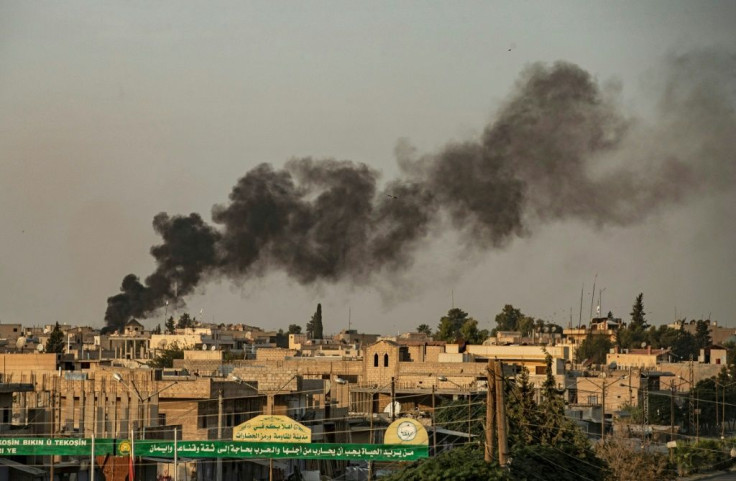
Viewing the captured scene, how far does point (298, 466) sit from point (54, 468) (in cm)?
843

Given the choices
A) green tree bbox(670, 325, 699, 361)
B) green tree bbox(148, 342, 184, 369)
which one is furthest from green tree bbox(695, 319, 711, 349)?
green tree bbox(148, 342, 184, 369)

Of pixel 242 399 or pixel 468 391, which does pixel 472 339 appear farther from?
pixel 242 399

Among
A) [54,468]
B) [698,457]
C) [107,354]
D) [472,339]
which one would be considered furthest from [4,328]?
[54,468]

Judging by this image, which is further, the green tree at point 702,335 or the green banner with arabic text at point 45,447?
the green tree at point 702,335

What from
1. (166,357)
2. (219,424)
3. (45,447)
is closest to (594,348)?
(166,357)

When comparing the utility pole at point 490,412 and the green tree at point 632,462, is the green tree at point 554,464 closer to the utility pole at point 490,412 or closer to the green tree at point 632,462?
the utility pole at point 490,412

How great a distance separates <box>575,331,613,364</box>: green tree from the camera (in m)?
127

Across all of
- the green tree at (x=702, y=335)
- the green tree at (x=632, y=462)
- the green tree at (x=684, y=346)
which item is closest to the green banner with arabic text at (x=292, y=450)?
the green tree at (x=632, y=462)

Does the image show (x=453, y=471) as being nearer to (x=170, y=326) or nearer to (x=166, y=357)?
(x=166, y=357)

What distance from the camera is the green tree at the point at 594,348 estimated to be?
126688mm

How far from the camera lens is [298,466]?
43.8 metres

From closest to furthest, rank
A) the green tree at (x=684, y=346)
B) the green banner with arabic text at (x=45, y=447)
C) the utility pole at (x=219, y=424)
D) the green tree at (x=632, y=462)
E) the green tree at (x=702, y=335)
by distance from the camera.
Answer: the green banner with arabic text at (x=45, y=447) → the utility pole at (x=219, y=424) → the green tree at (x=632, y=462) → the green tree at (x=684, y=346) → the green tree at (x=702, y=335)

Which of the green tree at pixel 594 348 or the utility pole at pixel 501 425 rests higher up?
the green tree at pixel 594 348

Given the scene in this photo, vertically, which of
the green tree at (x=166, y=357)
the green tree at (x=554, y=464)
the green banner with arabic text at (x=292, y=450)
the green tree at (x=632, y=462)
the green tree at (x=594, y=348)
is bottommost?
the green tree at (x=632, y=462)
